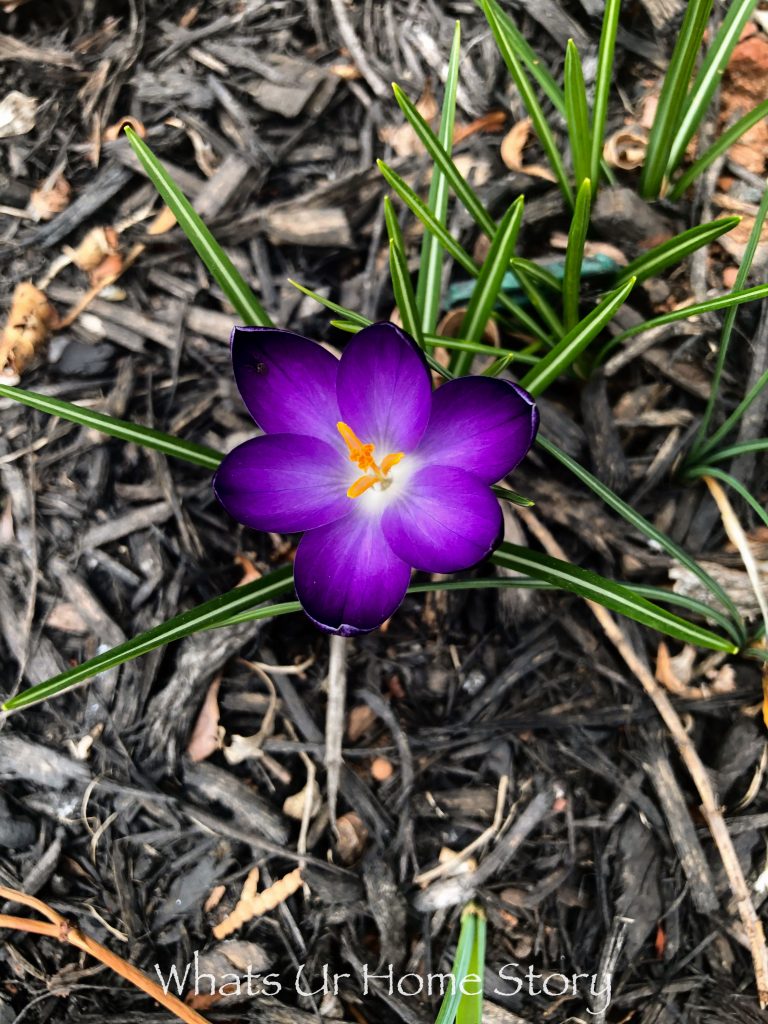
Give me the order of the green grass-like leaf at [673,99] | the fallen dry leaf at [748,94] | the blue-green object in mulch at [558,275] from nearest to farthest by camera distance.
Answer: the green grass-like leaf at [673,99]
the blue-green object in mulch at [558,275]
the fallen dry leaf at [748,94]

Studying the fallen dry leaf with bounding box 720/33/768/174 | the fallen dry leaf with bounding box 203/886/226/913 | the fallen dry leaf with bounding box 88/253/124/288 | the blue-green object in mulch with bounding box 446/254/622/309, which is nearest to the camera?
the fallen dry leaf with bounding box 203/886/226/913

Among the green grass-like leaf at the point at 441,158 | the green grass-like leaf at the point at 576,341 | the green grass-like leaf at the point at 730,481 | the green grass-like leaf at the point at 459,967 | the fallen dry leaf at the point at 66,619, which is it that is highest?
the green grass-like leaf at the point at 441,158

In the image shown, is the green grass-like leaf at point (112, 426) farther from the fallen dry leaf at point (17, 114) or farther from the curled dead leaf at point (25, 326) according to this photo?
the fallen dry leaf at point (17, 114)

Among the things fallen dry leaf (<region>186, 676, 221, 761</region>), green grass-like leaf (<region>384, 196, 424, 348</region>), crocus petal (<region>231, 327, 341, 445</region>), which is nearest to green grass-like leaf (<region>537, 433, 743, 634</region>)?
green grass-like leaf (<region>384, 196, 424, 348</region>)

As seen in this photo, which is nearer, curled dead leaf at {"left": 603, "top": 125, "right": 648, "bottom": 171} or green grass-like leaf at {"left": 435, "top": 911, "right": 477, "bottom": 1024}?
green grass-like leaf at {"left": 435, "top": 911, "right": 477, "bottom": 1024}

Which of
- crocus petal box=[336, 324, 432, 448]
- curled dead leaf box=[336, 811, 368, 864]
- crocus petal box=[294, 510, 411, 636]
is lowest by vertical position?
curled dead leaf box=[336, 811, 368, 864]

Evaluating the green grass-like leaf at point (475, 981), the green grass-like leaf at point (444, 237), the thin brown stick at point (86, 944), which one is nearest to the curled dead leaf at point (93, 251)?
the green grass-like leaf at point (444, 237)

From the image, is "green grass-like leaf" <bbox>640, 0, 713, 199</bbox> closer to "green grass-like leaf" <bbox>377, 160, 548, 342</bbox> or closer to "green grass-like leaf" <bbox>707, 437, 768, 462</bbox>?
"green grass-like leaf" <bbox>377, 160, 548, 342</bbox>
